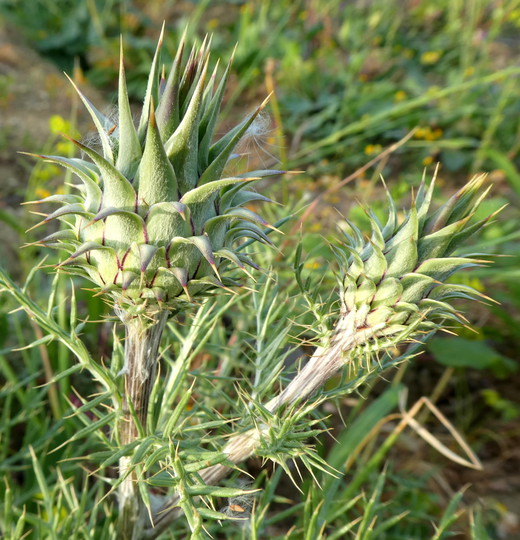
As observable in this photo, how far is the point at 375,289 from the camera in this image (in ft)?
2.32

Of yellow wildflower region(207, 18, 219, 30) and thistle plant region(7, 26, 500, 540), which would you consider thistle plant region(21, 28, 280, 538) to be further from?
yellow wildflower region(207, 18, 219, 30)

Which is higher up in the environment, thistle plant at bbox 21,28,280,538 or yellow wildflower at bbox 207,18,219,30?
yellow wildflower at bbox 207,18,219,30

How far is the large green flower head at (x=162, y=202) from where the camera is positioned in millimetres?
611

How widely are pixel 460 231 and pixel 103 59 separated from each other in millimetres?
3745

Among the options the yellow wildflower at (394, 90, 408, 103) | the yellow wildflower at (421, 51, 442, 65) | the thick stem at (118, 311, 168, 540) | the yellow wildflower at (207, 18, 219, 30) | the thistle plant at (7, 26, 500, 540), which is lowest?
the thick stem at (118, 311, 168, 540)

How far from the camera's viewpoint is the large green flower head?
2.00ft

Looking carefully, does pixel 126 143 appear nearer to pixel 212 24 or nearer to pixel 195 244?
pixel 195 244

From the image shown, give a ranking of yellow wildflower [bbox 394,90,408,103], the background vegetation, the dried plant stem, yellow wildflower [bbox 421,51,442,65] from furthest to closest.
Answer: yellow wildflower [bbox 421,51,442,65]
yellow wildflower [bbox 394,90,408,103]
the background vegetation
the dried plant stem

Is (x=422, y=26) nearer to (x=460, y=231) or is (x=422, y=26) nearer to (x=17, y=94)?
(x=17, y=94)

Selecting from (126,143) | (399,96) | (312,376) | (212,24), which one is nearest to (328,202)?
(399,96)

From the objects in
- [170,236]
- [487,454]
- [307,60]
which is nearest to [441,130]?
[307,60]

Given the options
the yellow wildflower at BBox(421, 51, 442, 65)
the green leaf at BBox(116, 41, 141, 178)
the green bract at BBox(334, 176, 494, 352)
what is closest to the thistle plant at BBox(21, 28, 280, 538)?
the green leaf at BBox(116, 41, 141, 178)

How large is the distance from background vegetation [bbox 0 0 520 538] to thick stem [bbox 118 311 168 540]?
6cm

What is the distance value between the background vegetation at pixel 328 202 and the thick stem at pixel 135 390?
6cm
